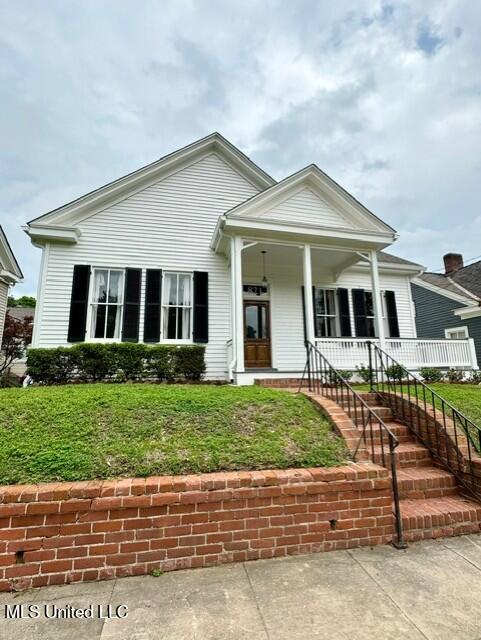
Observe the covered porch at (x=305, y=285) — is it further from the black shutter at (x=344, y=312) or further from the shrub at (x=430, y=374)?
the shrub at (x=430, y=374)

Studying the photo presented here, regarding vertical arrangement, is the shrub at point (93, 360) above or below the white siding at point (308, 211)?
below

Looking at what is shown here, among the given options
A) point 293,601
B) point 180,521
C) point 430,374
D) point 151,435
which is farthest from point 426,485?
point 430,374

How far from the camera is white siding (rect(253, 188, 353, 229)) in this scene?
9008 millimetres

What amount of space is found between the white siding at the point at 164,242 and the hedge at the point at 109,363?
2.89 ft

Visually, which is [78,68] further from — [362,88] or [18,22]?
[362,88]

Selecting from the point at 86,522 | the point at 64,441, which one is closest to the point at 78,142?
the point at 64,441

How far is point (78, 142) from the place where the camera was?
15031 mm

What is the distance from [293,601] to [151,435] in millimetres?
2063

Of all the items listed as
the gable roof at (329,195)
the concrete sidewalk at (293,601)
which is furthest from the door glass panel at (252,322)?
the concrete sidewalk at (293,601)

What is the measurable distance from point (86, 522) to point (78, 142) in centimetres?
1714

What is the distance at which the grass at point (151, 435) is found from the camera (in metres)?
3.12

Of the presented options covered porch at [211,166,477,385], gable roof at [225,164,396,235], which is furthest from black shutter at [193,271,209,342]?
gable roof at [225,164,396,235]

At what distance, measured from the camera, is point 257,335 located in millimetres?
10078

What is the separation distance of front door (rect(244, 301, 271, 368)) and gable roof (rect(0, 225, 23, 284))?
886 cm
